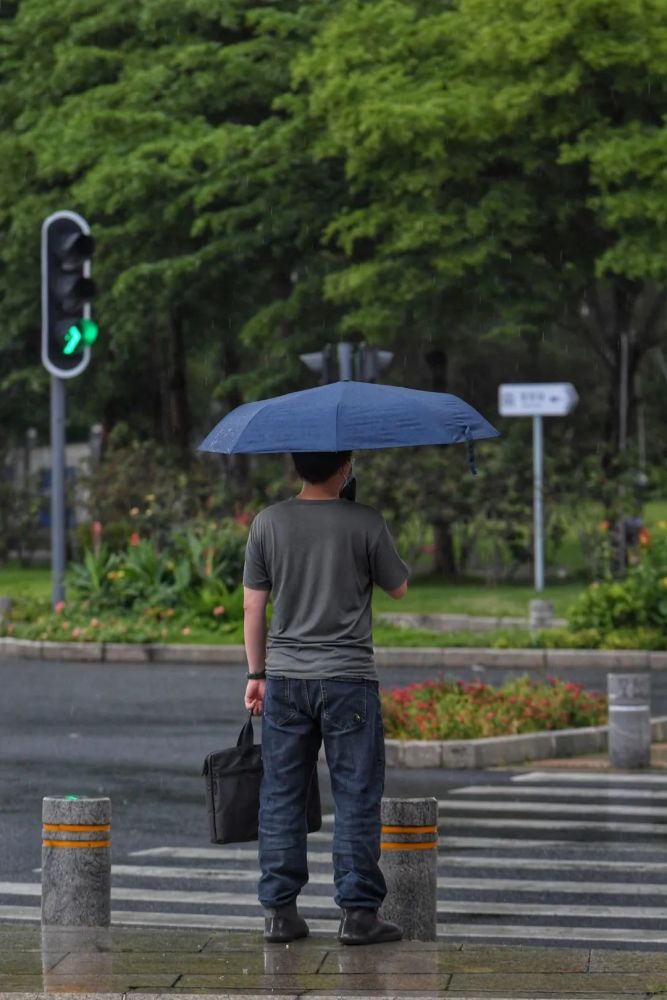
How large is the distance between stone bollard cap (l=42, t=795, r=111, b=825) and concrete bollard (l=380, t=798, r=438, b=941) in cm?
100

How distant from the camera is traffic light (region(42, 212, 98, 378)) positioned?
20.0 metres

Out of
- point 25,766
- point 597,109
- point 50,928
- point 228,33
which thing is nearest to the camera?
point 50,928

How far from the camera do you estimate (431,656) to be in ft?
70.7

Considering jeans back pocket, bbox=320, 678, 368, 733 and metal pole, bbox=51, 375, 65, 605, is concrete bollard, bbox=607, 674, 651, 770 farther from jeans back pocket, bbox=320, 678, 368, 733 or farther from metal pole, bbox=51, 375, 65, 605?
metal pole, bbox=51, 375, 65, 605

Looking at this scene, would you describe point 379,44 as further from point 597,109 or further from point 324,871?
point 324,871

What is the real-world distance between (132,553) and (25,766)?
37.6 ft

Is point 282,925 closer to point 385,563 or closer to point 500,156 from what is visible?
point 385,563

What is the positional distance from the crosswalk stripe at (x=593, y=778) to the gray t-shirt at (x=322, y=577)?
607 centimetres

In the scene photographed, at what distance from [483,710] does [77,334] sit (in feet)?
23.3

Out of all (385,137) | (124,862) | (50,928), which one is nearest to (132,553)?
(385,137)

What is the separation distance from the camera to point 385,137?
30.9 metres

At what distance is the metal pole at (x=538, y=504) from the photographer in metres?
29.0

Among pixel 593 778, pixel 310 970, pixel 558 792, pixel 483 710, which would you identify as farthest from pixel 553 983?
pixel 483 710

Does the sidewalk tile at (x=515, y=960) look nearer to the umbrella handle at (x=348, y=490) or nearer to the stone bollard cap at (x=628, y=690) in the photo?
the umbrella handle at (x=348, y=490)
